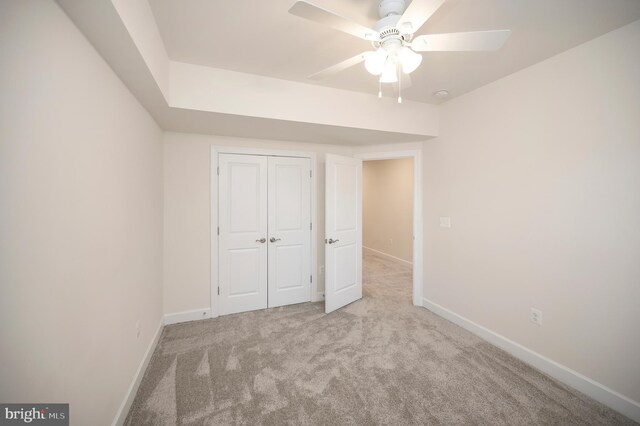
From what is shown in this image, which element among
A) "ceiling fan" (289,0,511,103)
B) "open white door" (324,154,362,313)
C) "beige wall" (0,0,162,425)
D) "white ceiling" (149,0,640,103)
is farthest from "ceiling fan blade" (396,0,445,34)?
"open white door" (324,154,362,313)

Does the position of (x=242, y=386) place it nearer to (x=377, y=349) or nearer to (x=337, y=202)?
(x=377, y=349)

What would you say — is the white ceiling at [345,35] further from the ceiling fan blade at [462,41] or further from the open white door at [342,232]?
the open white door at [342,232]

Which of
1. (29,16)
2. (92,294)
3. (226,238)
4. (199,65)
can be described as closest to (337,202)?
(226,238)

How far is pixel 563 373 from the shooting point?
1969mm

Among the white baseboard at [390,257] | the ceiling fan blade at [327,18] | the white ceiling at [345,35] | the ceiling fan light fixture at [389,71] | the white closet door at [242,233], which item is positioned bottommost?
the white baseboard at [390,257]

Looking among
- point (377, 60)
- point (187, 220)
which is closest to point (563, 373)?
point (377, 60)

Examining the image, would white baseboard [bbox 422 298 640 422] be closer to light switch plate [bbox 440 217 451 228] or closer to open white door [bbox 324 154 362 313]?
light switch plate [bbox 440 217 451 228]

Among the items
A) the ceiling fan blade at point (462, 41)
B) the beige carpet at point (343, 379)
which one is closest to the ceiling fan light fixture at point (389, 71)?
the ceiling fan blade at point (462, 41)

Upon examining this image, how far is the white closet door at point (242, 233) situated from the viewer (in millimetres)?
3117

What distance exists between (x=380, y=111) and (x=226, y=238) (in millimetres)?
2356

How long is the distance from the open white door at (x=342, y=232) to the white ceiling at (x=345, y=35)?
1.22m

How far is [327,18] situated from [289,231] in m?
2.56

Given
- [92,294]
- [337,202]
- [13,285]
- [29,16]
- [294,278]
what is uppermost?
[29,16]

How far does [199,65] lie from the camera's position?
2.16 m
